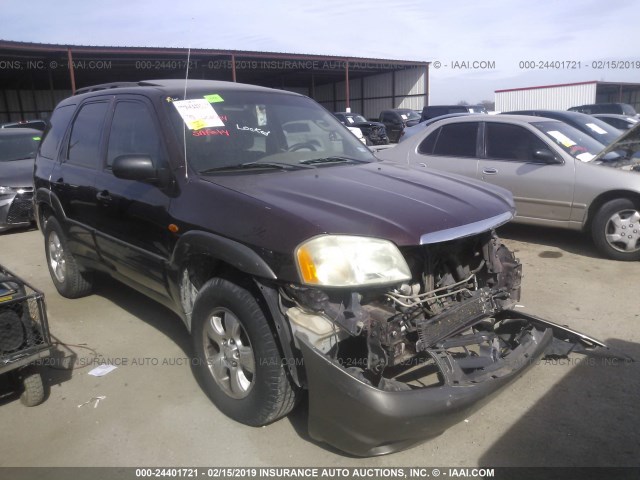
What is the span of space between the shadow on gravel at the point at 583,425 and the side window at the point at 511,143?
3.44 m

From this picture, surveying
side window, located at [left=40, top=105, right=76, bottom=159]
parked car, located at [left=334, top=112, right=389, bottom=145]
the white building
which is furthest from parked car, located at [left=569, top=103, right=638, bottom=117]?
side window, located at [left=40, top=105, right=76, bottom=159]

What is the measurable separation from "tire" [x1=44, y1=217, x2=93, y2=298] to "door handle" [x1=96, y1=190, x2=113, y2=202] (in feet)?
3.53

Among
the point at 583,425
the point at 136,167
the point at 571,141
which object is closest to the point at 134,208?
the point at 136,167

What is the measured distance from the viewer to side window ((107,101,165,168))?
3314mm

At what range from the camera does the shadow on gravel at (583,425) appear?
2590mm

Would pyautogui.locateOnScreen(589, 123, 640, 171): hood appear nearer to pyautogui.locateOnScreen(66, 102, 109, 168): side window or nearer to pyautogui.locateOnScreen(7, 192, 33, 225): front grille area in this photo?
pyautogui.locateOnScreen(66, 102, 109, 168): side window

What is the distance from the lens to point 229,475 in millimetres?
2555

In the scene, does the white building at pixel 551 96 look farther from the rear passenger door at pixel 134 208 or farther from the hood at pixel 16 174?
the rear passenger door at pixel 134 208

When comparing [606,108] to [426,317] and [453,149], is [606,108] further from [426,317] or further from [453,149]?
[426,317]

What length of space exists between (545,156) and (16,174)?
314 inches

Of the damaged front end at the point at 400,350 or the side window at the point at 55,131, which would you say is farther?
the side window at the point at 55,131

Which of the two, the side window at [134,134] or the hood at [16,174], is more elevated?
the side window at [134,134]

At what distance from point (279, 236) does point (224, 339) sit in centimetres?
79

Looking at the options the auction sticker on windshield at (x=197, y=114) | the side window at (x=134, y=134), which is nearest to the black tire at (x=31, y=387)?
the side window at (x=134, y=134)
